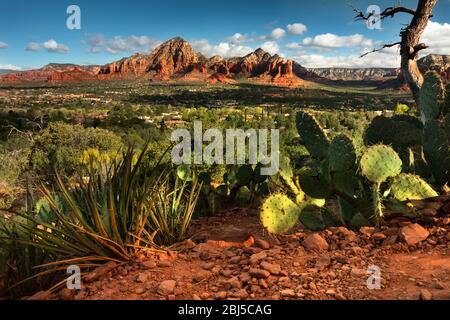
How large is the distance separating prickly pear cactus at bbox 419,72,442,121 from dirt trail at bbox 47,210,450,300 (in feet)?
5.77

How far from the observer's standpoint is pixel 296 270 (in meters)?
3.24

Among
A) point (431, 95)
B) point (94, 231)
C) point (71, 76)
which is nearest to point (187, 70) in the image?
point (71, 76)

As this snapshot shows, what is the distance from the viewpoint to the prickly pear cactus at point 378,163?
429 centimetres

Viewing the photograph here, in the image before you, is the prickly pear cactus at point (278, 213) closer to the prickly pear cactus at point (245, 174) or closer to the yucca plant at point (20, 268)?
the yucca plant at point (20, 268)

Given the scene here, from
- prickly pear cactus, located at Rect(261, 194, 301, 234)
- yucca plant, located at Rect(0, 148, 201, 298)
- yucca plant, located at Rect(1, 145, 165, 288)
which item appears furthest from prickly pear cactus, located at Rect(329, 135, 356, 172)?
yucca plant, located at Rect(1, 145, 165, 288)

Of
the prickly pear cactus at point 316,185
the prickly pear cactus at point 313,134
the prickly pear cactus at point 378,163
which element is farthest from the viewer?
the prickly pear cactus at point 313,134

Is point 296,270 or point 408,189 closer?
point 296,270

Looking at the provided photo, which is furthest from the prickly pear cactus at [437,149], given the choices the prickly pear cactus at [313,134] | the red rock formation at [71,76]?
the red rock formation at [71,76]

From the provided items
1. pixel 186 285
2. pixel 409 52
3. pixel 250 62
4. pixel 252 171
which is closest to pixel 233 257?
pixel 186 285

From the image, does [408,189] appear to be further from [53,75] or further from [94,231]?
[53,75]

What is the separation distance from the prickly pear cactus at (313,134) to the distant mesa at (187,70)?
4775 inches

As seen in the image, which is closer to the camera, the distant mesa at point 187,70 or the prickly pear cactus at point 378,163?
the prickly pear cactus at point 378,163

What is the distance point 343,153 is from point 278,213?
2.86 feet

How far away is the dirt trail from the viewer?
9.42ft
